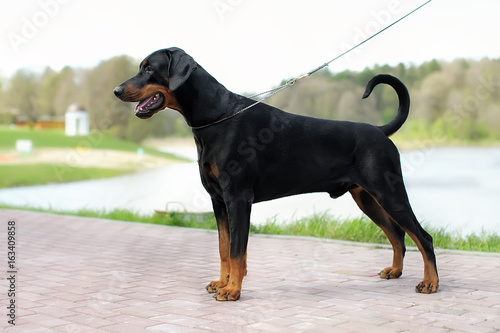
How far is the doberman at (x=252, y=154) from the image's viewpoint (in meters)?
3.05

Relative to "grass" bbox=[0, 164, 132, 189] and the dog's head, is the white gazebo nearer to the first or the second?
"grass" bbox=[0, 164, 132, 189]

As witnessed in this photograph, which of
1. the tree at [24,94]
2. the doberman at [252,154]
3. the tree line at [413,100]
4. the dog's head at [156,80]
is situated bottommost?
the doberman at [252,154]

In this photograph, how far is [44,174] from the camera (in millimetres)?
10438

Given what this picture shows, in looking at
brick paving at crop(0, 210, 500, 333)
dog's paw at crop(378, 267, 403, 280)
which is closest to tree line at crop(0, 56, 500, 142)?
brick paving at crop(0, 210, 500, 333)

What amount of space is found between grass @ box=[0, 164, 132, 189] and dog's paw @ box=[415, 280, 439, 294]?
7.56m

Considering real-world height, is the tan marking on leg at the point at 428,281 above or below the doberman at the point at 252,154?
below

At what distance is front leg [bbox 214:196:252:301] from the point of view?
3037mm

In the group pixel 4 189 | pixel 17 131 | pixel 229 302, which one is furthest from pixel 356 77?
pixel 17 131

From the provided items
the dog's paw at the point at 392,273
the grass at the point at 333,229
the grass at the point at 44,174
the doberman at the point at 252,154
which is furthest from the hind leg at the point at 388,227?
the grass at the point at 44,174

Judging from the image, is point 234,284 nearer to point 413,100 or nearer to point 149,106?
point 149,106

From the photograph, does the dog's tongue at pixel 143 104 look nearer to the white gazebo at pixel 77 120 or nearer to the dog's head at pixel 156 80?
the dog's head at pixel 156 80

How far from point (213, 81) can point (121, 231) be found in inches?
135

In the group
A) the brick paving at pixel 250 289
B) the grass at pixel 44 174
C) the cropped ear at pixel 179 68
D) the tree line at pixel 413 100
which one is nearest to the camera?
the brick paving at pixel 250 289

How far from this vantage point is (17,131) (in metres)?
11.6
